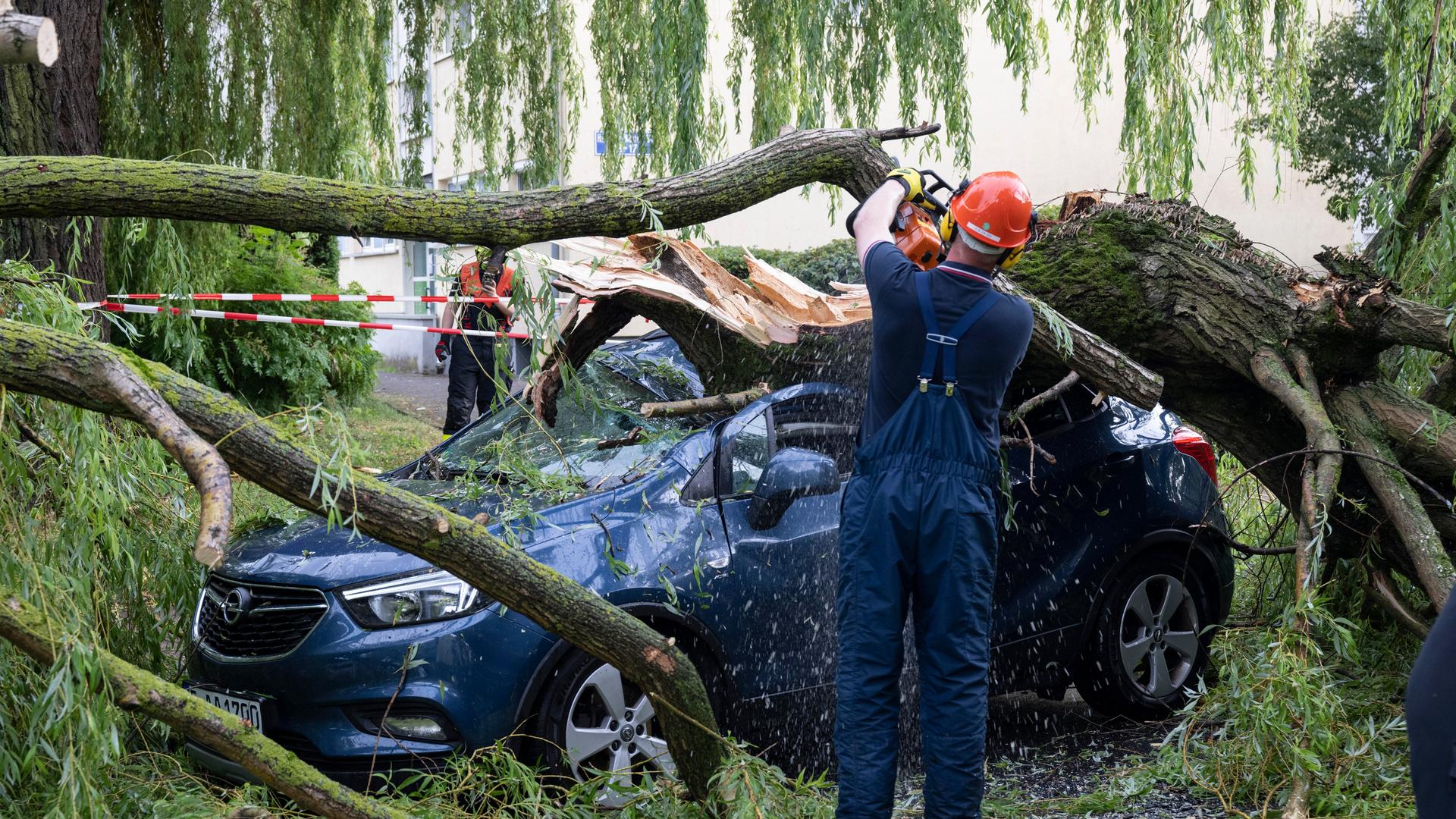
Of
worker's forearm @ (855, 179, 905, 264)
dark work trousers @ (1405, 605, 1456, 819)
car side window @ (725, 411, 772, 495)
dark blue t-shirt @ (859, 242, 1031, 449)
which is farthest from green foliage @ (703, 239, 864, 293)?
dark work trousers @ (1405, 605, 1456, 819)

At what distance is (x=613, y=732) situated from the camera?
4.30 m

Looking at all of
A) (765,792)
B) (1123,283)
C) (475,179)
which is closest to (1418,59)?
(1123,283)

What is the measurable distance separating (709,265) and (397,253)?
65.2 ft

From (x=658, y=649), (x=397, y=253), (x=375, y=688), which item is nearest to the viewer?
(x=658, y=649)

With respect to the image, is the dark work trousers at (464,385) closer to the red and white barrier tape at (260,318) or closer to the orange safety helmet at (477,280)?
the red and white barrier tape at (260,318)

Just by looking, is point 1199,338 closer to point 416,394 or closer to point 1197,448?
point 1197,448

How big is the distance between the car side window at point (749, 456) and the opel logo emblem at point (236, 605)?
1828mm

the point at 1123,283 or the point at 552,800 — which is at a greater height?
the point at 1123,283

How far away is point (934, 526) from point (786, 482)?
119cm

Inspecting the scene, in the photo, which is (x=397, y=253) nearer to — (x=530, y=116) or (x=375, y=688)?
(x=530, y=116)

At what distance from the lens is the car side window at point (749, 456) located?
15.8 feet

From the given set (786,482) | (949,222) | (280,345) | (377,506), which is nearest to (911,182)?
(949,222)

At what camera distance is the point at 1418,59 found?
5859mm

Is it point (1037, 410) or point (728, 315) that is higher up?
point (728, 315)
